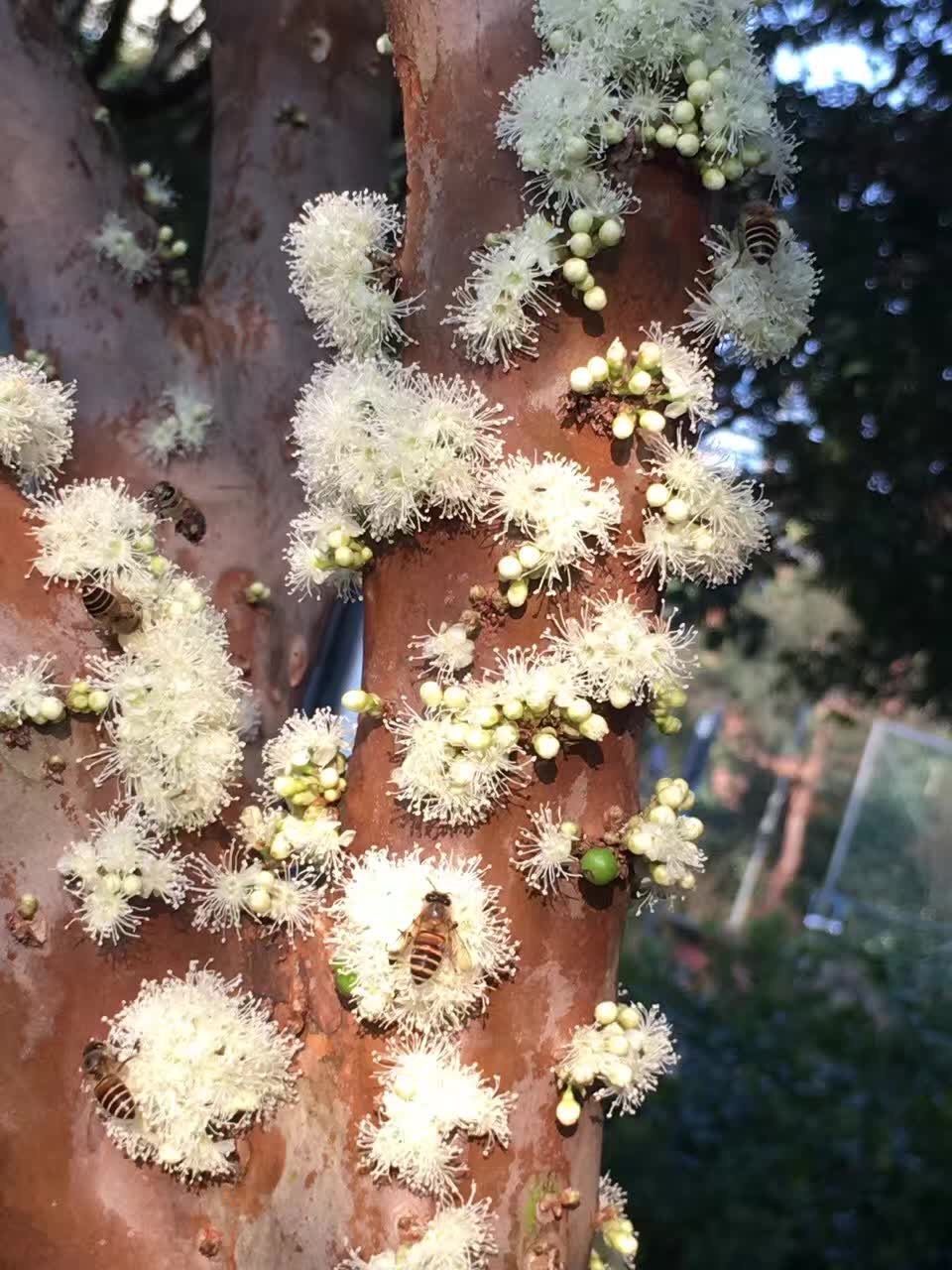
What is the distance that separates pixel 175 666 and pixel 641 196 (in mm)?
738

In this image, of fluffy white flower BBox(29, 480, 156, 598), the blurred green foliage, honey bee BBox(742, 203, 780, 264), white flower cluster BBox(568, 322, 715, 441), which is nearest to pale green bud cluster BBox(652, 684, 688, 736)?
white flower cluster BBox(568, 322, 715, 441)

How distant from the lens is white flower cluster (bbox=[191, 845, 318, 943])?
129 centimetres

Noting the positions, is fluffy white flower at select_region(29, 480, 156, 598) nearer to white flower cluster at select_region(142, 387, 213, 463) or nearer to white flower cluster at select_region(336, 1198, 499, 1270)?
white flower cluster at select_region(142, 387, 213, 463)

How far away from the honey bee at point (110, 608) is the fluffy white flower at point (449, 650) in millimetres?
347

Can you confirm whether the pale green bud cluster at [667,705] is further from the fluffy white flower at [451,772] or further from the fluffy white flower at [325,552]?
the fluffy white flower at [325,552]

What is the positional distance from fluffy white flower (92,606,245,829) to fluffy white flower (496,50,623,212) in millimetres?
645

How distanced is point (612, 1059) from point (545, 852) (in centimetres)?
23

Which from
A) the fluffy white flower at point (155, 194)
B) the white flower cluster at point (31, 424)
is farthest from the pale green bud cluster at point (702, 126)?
the fluffy white flower at point (155, 194)

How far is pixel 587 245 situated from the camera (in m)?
1.21

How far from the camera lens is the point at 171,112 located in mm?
3074

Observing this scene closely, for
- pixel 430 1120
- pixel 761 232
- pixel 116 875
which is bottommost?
pixel 430 1120

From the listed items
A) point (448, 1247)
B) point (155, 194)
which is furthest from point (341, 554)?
point (155, 194)

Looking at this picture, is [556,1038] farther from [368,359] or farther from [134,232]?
[134,232]

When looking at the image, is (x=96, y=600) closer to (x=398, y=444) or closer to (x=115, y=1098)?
(x=398, y=444)
